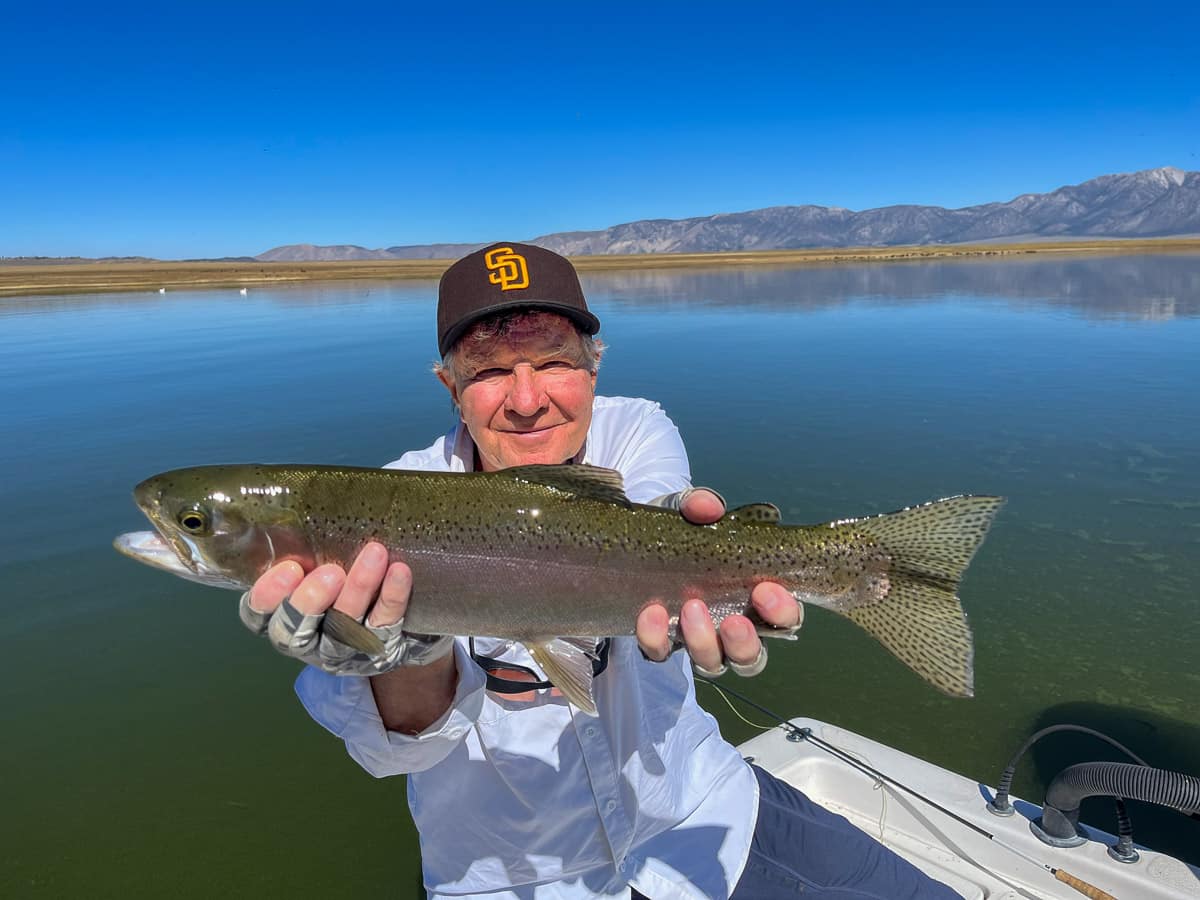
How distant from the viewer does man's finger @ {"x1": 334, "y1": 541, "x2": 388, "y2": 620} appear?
287 centimetres

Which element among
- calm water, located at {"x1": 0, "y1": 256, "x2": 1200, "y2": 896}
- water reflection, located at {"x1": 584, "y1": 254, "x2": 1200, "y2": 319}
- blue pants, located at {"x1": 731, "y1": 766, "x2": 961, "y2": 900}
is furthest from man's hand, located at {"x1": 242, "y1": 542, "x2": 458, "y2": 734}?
water reflection, located at {"x1": 584, "y1": 254, "x2": 1200, "y2": 319}

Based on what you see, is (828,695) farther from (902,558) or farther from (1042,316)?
(1042,316)

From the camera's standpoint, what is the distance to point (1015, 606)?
8.80 metres

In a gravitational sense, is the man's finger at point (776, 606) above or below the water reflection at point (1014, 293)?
above

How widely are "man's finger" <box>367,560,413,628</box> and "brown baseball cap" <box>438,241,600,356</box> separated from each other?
52.3 inches

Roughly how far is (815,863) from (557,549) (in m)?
2.18

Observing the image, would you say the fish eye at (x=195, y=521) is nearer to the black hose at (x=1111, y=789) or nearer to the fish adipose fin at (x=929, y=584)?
the fish adipose fin at (x=929, y=584)

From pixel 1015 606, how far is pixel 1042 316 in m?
31.0

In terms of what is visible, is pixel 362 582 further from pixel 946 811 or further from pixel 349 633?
pixel 946 811

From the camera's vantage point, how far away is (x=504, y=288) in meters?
3.64

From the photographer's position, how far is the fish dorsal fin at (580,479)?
3256 millimetres

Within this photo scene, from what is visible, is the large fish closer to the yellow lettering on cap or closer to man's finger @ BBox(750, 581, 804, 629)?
man's finger @ BBox(750, 581, 804, 629)

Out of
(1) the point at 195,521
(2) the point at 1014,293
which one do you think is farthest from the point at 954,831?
(2) the point at 1014,293

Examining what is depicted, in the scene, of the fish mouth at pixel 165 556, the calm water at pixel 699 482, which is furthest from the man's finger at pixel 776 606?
the calm water at pixel 699 482
